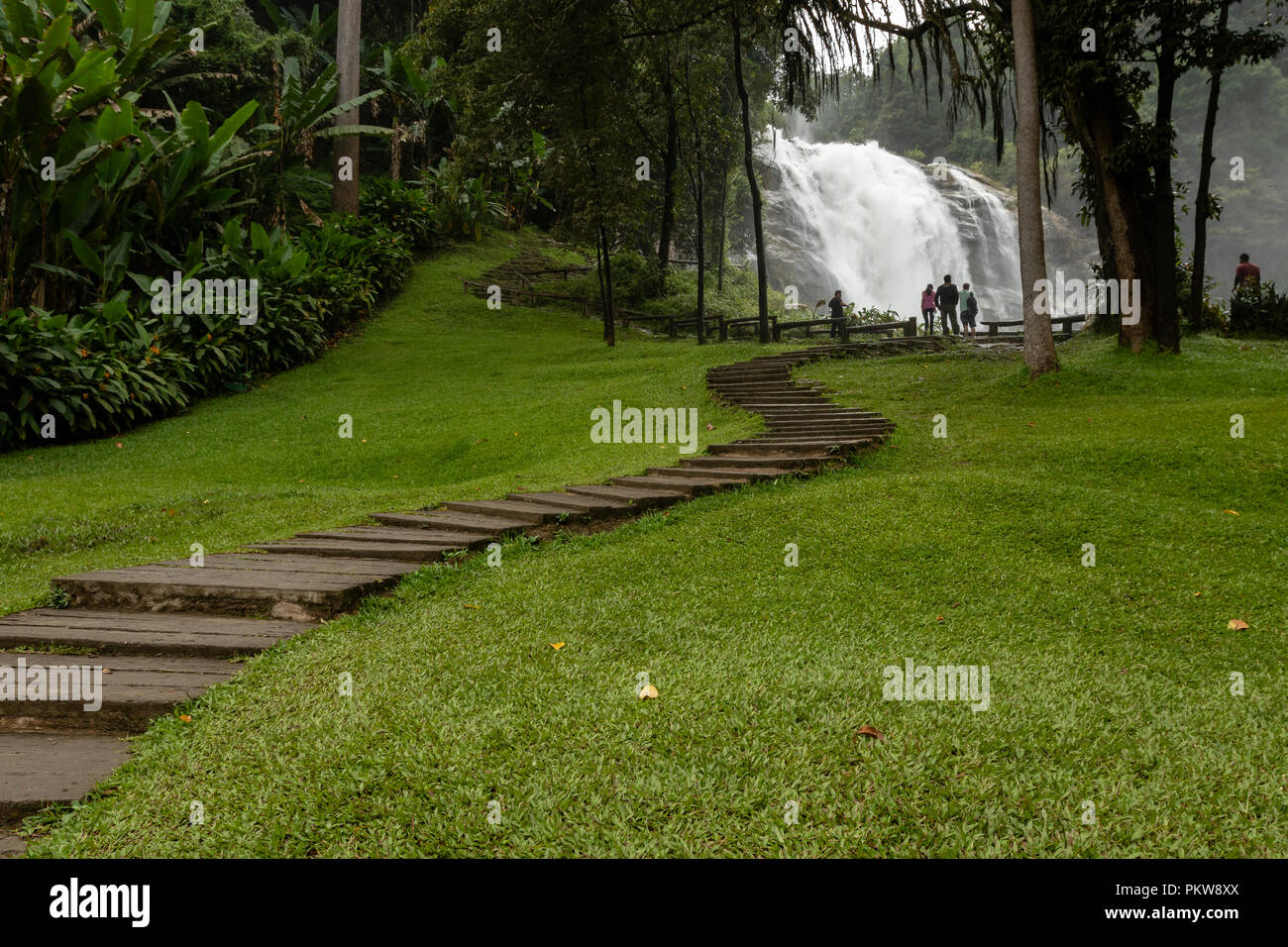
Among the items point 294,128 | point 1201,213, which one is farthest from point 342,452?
point 1201,213

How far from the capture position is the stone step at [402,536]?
566 cm

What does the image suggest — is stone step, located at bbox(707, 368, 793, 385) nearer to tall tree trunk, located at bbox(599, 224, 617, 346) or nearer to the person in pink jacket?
tall tree trunk, located at bbox(599, 224, 617, 346)

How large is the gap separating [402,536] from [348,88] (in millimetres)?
23006

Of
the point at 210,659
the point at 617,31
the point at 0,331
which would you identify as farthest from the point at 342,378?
the point at 210,659

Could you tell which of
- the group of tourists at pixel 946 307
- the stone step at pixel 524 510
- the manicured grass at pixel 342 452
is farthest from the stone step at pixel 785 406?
the group of tourists at pixel 946 307

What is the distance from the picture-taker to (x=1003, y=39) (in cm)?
1377

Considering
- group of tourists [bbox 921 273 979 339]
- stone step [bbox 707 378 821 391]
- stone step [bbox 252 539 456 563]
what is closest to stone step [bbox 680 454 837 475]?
stone step [bbox 252 539 456 563]

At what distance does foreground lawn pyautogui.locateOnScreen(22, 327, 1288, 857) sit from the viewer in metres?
2.48

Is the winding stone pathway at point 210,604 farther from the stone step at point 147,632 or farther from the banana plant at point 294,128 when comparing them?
the banana plant at point 294,128

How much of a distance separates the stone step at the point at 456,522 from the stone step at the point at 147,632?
1759 millimetres

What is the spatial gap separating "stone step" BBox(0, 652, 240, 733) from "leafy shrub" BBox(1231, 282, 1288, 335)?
67.9 feet

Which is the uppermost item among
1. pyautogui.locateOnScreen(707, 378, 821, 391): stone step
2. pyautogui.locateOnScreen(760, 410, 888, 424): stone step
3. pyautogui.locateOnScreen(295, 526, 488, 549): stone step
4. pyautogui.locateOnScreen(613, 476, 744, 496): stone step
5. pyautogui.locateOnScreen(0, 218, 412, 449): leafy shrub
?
pyautogui.locateOnScreen(0, 218, 412, 449): leafy shrub
